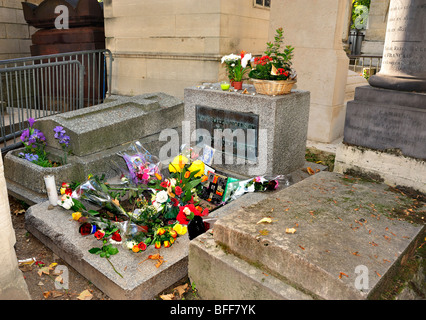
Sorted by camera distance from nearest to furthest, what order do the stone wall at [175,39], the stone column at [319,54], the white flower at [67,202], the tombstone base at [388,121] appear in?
the tombstone base at [388,121] → the white flower at [67,202] → the stone column at [319,54] → the stone wall at [175,39]

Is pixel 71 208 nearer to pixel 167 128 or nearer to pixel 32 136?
pixel 32 136

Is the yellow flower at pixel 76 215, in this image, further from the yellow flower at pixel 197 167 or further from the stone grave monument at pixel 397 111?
the stone grave monument at pixel 397 111

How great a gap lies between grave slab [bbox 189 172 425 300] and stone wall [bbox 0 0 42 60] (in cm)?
1022

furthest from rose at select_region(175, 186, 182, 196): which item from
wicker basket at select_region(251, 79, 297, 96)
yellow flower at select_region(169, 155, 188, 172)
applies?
wicker basket at select_region(251, 79, 297, 96)

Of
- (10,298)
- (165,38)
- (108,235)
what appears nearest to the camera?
(10,298)

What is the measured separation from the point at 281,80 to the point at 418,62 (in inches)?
61.0

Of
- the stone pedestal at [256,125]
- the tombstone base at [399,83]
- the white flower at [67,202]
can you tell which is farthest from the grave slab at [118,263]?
the tombstone base at [399,83]

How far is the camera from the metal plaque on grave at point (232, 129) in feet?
16.1

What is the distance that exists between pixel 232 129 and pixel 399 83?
2.14 metres

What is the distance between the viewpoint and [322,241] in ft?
8.91

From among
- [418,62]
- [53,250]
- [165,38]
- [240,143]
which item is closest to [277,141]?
[240,143]

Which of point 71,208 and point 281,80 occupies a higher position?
point 281,80

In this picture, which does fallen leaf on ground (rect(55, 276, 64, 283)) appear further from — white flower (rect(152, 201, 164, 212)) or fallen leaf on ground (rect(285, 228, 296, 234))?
fallen leaf on ground (rect(285, 228, 296, 234))

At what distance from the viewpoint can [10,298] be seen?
256 cm
